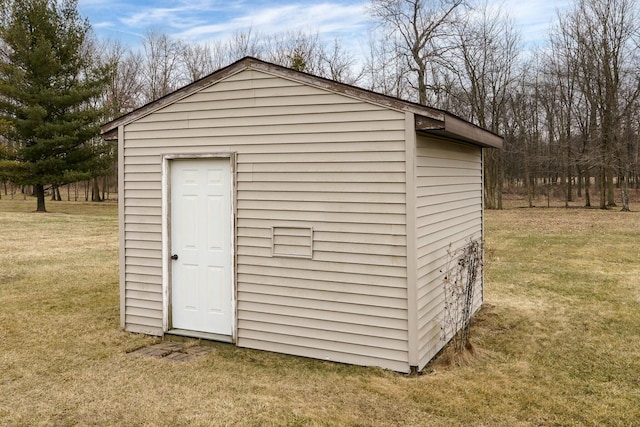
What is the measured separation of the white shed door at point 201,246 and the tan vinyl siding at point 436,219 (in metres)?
1.98

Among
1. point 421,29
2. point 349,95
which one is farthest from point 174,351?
point 421,29

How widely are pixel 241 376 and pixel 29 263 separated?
807cm

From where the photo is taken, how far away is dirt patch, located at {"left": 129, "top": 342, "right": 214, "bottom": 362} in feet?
16.0

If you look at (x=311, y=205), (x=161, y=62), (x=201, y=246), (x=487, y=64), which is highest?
(x=161, y=62)

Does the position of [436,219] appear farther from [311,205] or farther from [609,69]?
[609,69]

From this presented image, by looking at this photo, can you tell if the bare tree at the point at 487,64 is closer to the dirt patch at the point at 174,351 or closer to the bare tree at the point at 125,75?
the bare tree at the point at 125,75

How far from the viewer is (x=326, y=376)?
4.36 m

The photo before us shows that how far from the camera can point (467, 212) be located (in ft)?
20.9

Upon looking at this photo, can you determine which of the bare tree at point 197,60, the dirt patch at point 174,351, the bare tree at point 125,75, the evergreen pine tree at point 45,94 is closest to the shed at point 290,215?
the dirt patch at point 174,351

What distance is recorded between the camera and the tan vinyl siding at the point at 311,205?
4488 mm

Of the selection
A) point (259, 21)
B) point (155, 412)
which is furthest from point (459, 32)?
point (155, 412)

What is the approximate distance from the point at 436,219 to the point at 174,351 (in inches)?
117

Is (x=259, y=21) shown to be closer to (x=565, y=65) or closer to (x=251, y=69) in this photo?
(x=565, y=65)

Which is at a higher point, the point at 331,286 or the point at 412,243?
the point at 412,243
